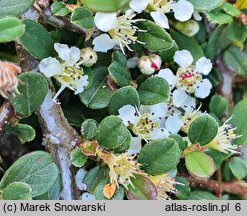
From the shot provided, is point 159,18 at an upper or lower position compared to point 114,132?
upper

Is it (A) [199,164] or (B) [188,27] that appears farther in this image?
(B) [188,27]

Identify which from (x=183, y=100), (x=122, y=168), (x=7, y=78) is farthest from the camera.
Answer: (x=183, y=100)

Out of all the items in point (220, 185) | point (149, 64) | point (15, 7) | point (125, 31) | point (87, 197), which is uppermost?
point (15, 7)

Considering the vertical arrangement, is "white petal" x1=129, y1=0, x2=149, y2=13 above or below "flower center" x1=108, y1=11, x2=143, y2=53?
above

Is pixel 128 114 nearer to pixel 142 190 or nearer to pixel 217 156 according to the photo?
pixel 142 190

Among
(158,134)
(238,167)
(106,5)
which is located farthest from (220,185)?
(106,5)

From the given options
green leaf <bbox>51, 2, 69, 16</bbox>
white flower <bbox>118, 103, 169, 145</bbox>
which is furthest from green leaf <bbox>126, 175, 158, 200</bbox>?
green leaf <bbox>51, 2, 69, 16</bbox>

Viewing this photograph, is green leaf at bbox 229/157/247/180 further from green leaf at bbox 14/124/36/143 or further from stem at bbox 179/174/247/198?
green leaf at bbox 14/124/36/143

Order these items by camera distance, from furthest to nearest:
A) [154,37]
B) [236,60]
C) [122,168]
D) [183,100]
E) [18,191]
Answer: [236,60] < [183,100] < [154,37] < [122,168] < [18,191]
